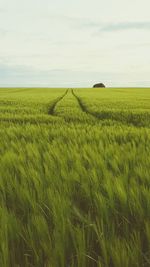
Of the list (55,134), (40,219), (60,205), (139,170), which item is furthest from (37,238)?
(55,134)

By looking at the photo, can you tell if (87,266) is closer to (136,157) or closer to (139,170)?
(139,170)

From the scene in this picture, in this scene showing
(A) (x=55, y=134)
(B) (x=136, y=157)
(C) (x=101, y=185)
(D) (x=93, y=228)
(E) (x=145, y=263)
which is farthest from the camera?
(A) (x=55, y=134)

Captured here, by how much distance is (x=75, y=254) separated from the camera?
4.40ft

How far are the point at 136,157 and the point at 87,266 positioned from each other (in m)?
1.72

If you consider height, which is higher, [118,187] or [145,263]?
[118,187]

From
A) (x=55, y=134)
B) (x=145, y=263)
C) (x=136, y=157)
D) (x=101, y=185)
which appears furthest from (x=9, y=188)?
(x=55, y=134)

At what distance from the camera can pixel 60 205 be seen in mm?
1614

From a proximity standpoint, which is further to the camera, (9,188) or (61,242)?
(9,188)

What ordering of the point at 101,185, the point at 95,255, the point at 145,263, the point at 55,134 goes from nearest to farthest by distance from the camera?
the point at 145,263 < the point at 95,255 < the point at 101,185 < the point at 55,134

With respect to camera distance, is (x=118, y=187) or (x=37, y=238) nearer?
(x=37, y=238)

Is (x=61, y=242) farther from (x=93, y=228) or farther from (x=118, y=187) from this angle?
(x=118, y=187)

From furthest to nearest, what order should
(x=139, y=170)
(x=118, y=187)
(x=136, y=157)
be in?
1. (x=136, y=157)
2. (x=139, y=170)
3. (x=118, y=187)

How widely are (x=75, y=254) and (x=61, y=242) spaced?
0.24 feet

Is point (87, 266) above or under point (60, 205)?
under
